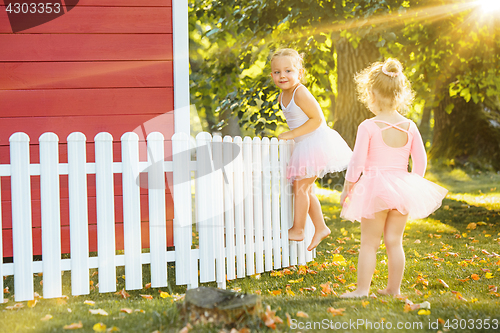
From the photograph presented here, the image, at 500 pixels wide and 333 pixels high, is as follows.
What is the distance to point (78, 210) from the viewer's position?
129 inches

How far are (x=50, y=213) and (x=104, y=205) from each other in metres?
0.38

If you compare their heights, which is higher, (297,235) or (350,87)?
(350,87)

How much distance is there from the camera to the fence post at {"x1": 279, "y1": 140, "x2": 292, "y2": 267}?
4242 mm

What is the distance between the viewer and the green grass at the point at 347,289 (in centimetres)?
261

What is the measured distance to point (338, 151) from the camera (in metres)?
4.08

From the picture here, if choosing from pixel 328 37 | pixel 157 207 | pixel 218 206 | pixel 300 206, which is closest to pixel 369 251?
pixel 300 206

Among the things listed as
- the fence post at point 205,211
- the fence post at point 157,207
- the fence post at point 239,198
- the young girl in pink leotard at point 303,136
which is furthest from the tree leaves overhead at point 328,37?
the fence post at point 157,207

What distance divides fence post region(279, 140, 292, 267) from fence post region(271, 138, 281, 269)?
0.19 feet

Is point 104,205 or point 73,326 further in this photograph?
point 104,205

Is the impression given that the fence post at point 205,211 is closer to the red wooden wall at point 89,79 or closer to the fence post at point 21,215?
the red wooden wall at point 89,79

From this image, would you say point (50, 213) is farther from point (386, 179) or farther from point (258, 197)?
point (386, 179)

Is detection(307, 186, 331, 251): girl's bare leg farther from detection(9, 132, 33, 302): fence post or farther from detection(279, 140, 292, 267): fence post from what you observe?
detection(9, 132, 33, 302): fence post

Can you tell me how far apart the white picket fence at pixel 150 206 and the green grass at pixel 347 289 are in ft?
0.84

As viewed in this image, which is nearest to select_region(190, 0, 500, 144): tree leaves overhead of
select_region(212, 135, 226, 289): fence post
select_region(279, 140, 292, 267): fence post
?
select_region(279, 140, 292, 267): fence post
